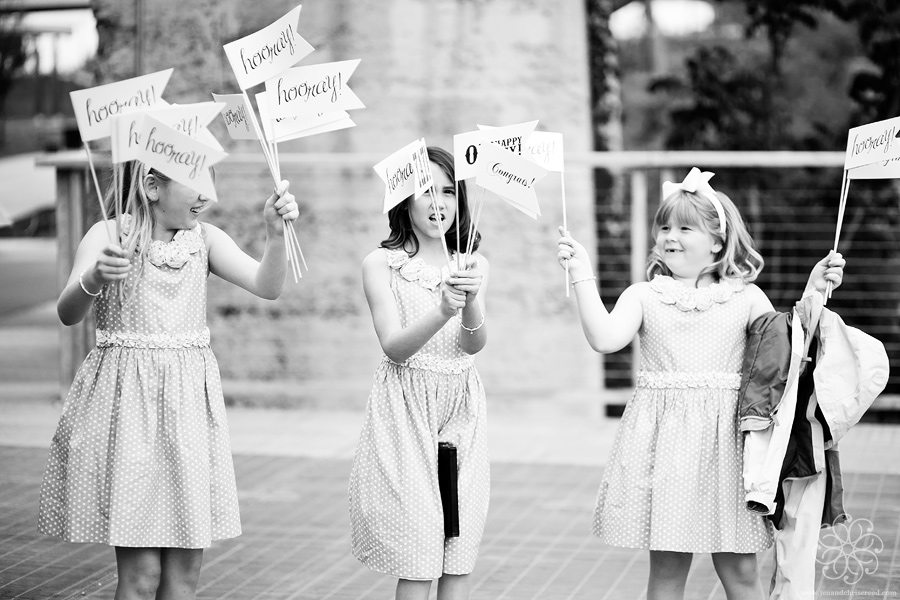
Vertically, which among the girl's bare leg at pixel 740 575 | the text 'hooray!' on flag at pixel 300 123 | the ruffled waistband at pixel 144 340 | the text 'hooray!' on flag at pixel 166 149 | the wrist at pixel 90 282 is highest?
the text 'hooray!' on flag at pixel 300 123

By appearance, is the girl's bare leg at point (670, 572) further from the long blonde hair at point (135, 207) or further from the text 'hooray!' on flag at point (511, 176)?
the long blonde hair at point (135, 207)

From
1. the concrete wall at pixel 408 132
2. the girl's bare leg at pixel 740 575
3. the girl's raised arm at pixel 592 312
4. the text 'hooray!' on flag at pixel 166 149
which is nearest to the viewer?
the text 'hooray!' on flag at pixel 166 149

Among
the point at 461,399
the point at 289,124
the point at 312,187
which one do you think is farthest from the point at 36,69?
the point at 461,399

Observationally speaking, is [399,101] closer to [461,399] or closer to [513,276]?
[513,276]

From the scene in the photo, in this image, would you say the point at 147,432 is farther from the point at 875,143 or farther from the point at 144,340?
the point at 875,143

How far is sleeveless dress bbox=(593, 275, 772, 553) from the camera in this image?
3.65m

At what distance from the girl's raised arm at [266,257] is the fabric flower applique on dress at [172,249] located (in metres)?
0.10

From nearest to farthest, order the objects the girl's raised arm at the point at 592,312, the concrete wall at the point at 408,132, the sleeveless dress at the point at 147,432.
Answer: the sleeveless dress at the point at 147,432 < the girl's raised arm at the point at 592,312 < the concrete wall at the point at 408,132

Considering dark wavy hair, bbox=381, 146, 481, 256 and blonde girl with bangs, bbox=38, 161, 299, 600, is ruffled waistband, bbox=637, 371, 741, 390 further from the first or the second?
blonde girl with bangs, bbox=38, 161, 299, 600

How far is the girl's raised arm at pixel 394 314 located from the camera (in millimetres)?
3369

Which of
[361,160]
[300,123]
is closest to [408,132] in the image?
[361,160]

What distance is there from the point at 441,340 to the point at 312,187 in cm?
436

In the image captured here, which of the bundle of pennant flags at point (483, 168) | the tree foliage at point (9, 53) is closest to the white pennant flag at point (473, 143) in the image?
the bundle of pennant flags at point (483, 168)
